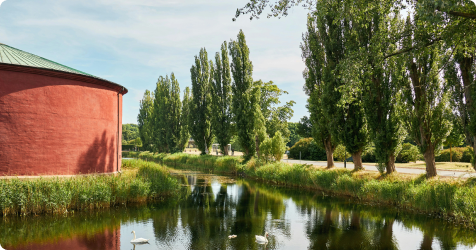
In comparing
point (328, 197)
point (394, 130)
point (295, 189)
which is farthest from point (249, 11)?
point (295, 189)

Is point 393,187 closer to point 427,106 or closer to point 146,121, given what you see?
point 427,106

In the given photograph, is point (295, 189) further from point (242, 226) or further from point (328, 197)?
point (242, 226)

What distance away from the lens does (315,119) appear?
20531mm

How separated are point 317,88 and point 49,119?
15.9 m

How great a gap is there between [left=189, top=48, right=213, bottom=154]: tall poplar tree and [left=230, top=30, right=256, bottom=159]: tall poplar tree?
7.68 m

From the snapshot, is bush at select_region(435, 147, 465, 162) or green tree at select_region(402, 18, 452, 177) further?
bush at select_region(435, 147, 465, 162)

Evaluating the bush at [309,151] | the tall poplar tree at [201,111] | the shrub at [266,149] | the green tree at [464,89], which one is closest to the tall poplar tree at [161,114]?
the tall poplar tree at [201,111]

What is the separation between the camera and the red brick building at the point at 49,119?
12.0 m

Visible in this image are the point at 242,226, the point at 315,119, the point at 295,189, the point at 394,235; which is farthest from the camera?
the point at 315,119

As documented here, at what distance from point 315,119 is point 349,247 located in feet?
42.0

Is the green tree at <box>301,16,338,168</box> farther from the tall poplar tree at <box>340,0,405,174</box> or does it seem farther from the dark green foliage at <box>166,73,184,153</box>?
the dark green foliage at <box>166,73,184,153</box>

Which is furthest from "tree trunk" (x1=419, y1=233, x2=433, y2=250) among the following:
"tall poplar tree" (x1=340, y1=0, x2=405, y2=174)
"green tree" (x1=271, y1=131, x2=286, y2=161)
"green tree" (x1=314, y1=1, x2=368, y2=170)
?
"green tree" (x1=271, y1=131, x2=286, y2=161)

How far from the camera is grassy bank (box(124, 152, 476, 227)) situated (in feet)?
34.6

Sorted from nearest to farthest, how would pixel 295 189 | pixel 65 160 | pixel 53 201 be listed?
1. pixel 53 201
2. pixel 65 160
3. pixel 295 189
